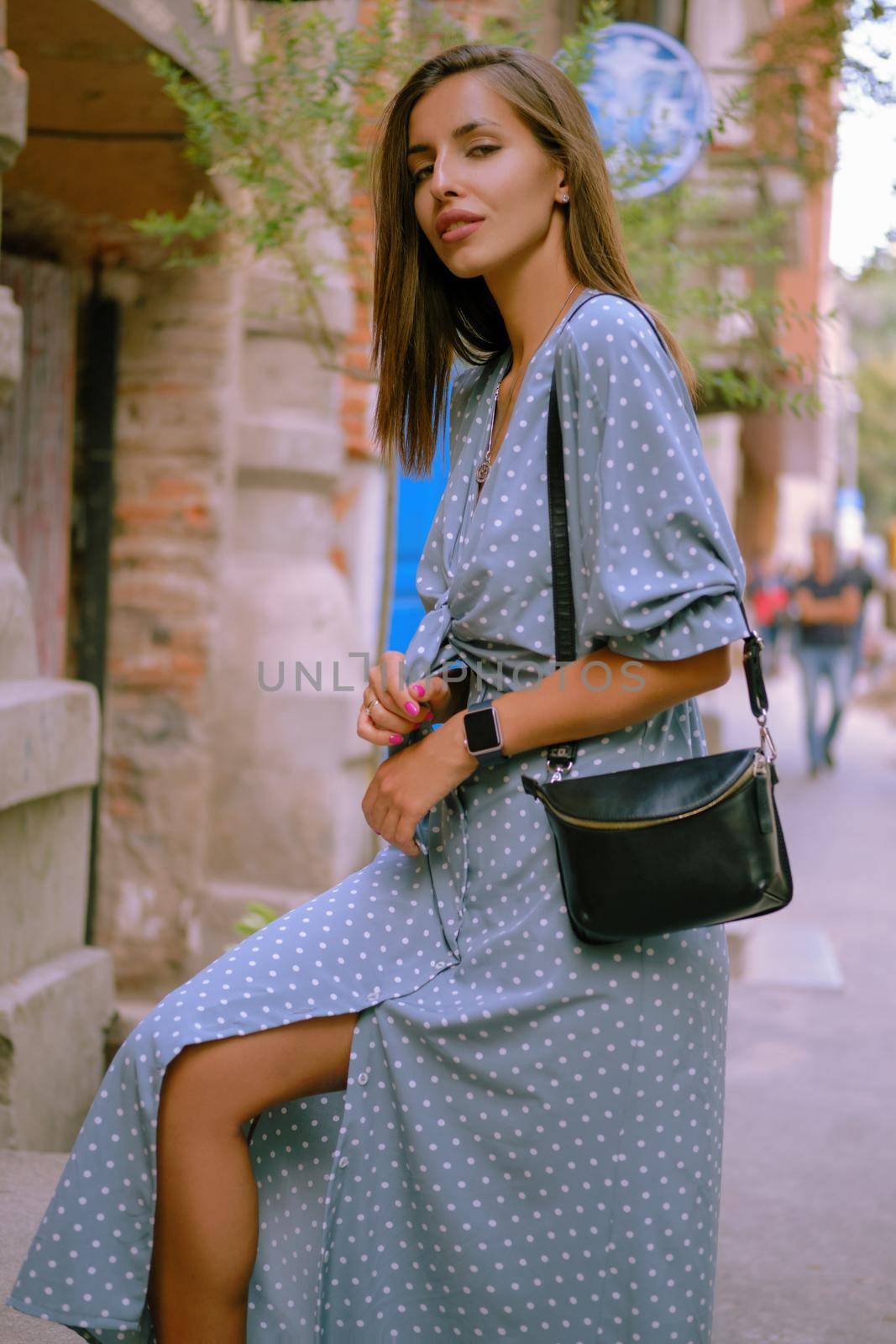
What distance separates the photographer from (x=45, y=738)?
144 inches

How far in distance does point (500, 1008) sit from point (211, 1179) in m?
0.41

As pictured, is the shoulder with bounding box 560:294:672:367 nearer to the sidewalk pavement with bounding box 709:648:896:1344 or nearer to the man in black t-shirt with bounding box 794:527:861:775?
the sidewalk pavement with bounding box 709:648:896:1344

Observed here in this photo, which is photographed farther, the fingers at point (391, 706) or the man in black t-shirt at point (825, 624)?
the man in black t-shirt at point (825, 624)

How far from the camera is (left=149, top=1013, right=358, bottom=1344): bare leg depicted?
1888 millimetres

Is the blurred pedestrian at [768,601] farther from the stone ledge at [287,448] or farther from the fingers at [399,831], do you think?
Result: the fingers at [399,831]

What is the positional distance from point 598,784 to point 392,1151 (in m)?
0.55

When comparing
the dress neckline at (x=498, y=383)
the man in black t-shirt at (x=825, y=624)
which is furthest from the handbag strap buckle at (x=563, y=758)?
the man in black t-shirt at (x=825, y=624)

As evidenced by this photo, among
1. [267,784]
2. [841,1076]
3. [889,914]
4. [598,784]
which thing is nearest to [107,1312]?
[598,784]

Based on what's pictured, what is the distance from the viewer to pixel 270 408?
6.32 metres

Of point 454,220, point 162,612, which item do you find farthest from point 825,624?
point 454,220

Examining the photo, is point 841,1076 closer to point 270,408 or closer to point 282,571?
point 282,571

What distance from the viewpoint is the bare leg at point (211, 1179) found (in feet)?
6.19

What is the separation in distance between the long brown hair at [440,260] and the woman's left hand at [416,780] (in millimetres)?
543

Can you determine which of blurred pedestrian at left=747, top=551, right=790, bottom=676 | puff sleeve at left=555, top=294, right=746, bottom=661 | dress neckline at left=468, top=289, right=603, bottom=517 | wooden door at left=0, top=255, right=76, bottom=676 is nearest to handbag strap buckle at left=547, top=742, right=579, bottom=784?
puff sleeve at left=555, top=294, right=746, bottom=661
